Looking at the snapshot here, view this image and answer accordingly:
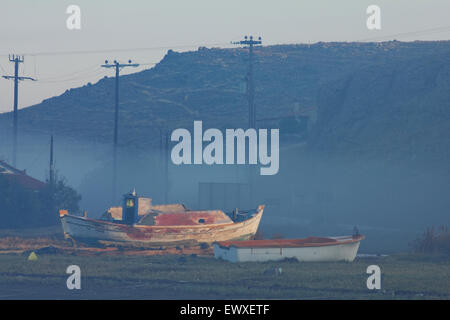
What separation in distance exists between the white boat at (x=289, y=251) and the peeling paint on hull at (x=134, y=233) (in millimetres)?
5809

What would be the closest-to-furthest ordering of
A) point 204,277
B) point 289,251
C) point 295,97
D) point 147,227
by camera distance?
point 204,277, point 289,251, point 147,227, point 295,97

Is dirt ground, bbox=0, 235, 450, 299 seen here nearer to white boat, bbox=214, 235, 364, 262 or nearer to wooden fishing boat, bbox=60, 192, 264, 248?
white boat, bbox=214, 235, 364, 262

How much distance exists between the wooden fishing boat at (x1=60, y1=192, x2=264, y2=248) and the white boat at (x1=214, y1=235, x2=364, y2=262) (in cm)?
584

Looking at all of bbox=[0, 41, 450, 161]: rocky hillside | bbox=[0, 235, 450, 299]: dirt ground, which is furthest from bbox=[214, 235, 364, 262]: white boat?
bbox=[0, 41, 450, 161]: rocky hillside

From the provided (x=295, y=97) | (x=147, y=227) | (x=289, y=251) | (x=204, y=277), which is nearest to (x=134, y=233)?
(x=147, y=227)

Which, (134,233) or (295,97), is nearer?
(134,233)

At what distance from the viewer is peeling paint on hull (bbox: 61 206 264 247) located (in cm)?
3425

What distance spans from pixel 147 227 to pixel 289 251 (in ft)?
26.9

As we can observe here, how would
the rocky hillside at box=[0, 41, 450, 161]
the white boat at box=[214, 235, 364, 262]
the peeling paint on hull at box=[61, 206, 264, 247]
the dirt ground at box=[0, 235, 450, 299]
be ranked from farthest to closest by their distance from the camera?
the rocky hillside at box=[0, 41, 450, 161]
the peeling paint on hull at box=[61, 206, 264, 247]
the white boat at box=[214, 235, 364, 262]
the dirt ground at box=[0, 235, 450, 299]

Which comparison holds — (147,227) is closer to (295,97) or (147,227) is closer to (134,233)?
(134,233)

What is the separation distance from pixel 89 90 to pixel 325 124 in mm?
87588

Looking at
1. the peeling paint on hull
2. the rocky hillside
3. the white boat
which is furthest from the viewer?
the rocky hillside

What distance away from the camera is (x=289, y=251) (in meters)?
28.7

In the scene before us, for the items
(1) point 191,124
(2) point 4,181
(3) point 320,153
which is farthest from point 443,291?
(1) point 191,124
